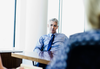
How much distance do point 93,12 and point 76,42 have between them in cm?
12

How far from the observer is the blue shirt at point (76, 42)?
428mm

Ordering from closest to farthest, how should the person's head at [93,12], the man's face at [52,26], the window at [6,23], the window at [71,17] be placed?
the person's head at [93,12] < the man's face at [52,26] < the window at [6,23] < the window at [71,17]

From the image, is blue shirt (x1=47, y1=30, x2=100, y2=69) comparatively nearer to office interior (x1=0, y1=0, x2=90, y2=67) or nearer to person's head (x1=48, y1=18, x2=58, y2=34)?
person's head (x1=48, y1=18, x2=58, y2=34)

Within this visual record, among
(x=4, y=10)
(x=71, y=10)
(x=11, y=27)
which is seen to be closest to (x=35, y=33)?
(x=11, y=27)

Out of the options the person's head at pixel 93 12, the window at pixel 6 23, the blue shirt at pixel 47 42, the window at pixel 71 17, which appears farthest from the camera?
the window at pixel 71 17

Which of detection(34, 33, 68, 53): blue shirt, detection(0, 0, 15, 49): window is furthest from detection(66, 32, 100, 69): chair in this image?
detection(0, 0, 15, 49): window

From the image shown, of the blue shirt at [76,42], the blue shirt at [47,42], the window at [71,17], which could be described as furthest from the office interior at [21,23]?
the blue shirt at [76,42]

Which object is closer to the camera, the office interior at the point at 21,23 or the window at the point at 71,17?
the office interior at the point at 21,23

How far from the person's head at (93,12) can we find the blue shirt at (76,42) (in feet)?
0.15

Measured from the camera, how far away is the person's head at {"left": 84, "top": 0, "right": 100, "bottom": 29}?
1.28 feet

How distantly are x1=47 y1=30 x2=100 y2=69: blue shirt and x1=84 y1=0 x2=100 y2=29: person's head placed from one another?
0.15ft

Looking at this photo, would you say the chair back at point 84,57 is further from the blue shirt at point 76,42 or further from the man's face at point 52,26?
the man's face at point 52,26

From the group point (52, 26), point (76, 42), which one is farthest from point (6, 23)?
point (76, 42)

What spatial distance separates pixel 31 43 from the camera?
3562mm
